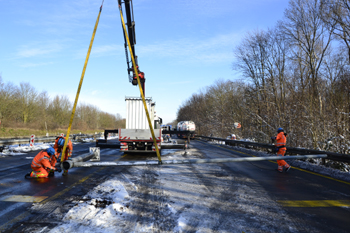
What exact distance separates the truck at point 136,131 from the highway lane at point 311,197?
7070 mm

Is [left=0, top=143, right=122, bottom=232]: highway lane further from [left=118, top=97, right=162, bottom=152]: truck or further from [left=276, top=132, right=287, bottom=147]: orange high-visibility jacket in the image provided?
[left=276, top=132, right=287, bottom=147]: orange high-visibility jacket

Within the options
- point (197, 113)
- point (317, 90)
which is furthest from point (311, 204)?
point (197, 113)

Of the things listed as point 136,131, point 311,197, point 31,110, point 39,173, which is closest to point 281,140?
point 311,197

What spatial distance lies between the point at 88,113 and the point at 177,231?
94246 millimetres

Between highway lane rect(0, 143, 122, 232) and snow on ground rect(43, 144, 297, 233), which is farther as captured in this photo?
highway lane rect(0, 143, 122, 232)

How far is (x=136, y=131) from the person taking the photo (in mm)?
14805

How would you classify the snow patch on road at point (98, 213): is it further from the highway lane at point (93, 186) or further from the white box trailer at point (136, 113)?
the white box trailer at point (136, 113)

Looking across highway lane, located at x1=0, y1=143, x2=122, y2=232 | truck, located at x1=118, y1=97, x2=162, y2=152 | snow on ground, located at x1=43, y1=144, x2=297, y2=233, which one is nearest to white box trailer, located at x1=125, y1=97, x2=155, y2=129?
truck, located at x1=118, y1=97, x2=162, y2=152

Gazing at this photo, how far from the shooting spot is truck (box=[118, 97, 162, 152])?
14.8m

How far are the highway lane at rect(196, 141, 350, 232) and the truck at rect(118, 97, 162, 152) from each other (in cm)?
707

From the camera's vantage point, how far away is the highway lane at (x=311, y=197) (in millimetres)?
4320

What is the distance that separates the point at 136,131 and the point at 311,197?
34.6ft

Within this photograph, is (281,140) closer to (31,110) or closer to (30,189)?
(30,189)

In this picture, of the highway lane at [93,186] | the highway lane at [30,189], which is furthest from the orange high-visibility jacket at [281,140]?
the highway lane at [30,189]
